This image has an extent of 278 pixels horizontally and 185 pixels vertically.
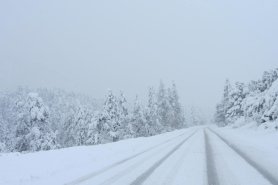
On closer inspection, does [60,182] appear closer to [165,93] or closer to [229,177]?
[229,177]

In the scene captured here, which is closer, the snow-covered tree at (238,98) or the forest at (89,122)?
the forest at (89,122)

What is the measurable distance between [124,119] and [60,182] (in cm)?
3134

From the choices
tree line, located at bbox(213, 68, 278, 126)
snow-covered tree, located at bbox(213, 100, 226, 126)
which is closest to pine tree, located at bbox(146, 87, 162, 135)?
tree line, located at bbox(213, 68, 278, 126)

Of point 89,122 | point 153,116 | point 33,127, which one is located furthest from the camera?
point 153,116

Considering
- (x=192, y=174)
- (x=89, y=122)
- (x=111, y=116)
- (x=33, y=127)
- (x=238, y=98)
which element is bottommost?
(x=192, y=174)

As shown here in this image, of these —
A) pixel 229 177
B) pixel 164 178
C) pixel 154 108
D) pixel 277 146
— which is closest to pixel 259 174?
pixel 229 177

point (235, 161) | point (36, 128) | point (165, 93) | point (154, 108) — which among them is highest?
point (165, 93)

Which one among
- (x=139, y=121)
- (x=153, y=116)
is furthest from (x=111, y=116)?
(x=153, y=116)

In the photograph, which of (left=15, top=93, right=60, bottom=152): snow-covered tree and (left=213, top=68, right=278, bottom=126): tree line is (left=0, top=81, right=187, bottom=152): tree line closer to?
(left=15, top=93, right=60, bottom=152): snow-covered tree

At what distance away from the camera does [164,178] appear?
17.7 feet

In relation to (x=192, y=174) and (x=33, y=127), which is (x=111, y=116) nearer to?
(x=33, y=127)

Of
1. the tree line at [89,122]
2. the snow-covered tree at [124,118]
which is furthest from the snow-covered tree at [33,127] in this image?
the snow-covered tree at [124,118]

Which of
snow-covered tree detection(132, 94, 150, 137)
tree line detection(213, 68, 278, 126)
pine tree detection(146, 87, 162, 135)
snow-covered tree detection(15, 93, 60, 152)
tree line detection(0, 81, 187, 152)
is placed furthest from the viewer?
pine tree detection(146, 87, 162, 135)

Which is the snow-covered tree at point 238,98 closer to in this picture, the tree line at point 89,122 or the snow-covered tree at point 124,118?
the tree line at point 89,122
